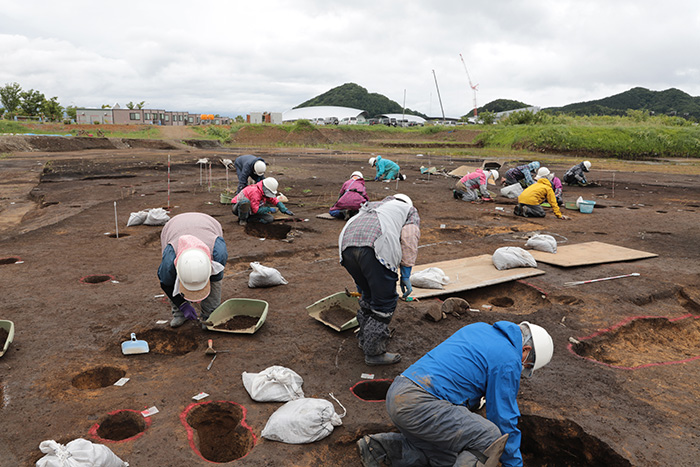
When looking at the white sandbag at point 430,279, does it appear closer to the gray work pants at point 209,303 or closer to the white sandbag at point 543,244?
the white sandbag at point 543,244

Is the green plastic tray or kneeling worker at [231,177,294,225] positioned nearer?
the green plastic tray

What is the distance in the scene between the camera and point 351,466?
3092mm

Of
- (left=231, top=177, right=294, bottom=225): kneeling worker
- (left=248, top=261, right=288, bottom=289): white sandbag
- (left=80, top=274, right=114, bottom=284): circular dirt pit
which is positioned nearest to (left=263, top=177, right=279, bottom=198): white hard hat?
(left=231, top=177, right=294, bottom=225): kneeling worker

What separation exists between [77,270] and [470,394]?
21.0 feet

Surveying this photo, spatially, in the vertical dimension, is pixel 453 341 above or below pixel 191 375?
above

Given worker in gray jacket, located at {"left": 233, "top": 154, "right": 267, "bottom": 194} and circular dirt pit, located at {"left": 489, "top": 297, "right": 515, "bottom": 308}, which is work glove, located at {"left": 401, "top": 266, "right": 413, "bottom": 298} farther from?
worker in gray jacket, located at {"left": 233, "top": 154, "right": 267, "bottom": 194}

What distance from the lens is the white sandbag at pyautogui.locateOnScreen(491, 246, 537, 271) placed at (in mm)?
6828

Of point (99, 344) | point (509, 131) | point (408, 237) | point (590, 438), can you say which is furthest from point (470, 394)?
point (509, 131)

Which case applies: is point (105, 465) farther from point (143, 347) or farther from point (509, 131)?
point (509, 131)

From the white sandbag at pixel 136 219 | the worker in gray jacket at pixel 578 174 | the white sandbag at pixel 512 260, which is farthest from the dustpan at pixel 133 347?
the worker in gray jacket at pixel 578 174

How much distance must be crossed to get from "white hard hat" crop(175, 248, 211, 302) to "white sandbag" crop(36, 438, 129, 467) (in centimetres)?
170

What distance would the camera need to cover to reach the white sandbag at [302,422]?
3189 millimetres

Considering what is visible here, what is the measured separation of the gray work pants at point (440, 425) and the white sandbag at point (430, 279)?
3.32 metres

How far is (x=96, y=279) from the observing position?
21.6 ft
